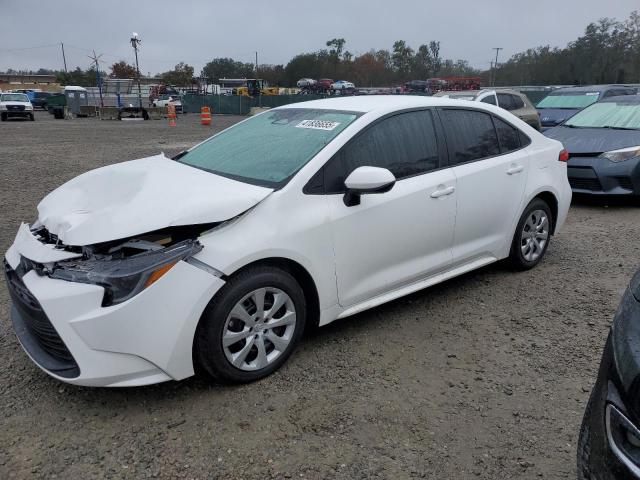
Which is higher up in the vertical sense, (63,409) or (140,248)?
(140,248)

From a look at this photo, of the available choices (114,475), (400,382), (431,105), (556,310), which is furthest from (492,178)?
(114,475)

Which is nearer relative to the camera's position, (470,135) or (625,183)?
(470,135)

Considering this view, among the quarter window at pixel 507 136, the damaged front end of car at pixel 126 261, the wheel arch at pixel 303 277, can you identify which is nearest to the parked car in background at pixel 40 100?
the quarter window at pixel 507 136

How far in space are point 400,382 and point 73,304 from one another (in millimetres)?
1837

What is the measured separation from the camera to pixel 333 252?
10.4 feet

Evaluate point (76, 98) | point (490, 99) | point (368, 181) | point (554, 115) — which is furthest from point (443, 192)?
point (76, 98)

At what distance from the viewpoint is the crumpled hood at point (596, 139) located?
7.16 m

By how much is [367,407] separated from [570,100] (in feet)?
47.2

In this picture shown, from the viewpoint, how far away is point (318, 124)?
362 centimetres

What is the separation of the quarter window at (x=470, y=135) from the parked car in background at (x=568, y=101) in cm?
1063

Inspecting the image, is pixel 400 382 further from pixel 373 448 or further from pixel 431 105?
pixel 431 105

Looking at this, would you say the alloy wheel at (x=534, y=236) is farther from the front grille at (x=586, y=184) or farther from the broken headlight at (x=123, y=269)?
the broken headlight at (x=123, y=269)

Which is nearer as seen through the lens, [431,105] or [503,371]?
[503,371]

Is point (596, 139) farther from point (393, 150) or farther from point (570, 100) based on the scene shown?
point (570, 100)
